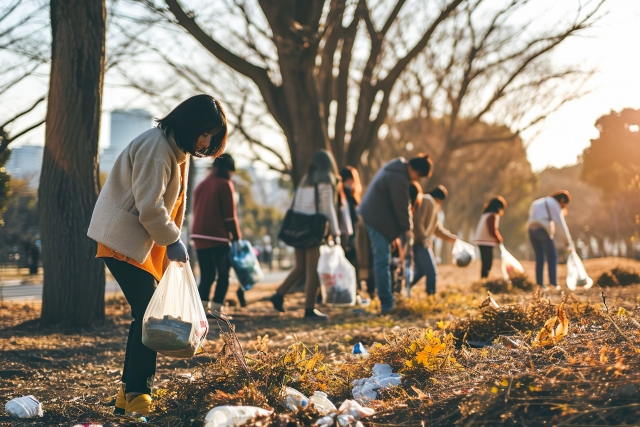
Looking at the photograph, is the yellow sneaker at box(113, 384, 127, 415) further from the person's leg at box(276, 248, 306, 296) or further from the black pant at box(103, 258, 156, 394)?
the person's leg at box(276, 248, 306, 296)

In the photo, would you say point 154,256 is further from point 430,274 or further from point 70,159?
point 430,274

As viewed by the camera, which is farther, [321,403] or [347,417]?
[321,403]

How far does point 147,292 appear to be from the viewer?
378cm

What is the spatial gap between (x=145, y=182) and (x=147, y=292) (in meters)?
0.60

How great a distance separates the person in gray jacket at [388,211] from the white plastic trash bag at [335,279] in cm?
41

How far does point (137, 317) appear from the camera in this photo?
12.4ft

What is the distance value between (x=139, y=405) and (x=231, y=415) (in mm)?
790

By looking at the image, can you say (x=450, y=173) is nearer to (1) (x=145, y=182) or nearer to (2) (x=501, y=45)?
(2) (x=501, y=45)

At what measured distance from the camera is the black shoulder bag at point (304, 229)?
7926 millimetres

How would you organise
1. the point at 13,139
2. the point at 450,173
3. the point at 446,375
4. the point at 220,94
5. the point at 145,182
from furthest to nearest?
the point at 450,173 → the point at 220,94 → the point at 13,139 → the point at 446,375 → the point at 145,182

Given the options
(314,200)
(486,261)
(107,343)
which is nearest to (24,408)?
(107,343)

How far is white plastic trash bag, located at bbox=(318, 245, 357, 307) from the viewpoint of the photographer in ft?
25.7

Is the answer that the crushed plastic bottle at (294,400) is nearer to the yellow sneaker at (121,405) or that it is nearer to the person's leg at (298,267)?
the yellow sneaker at (121,405)

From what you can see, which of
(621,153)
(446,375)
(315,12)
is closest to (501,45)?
(621,153)
